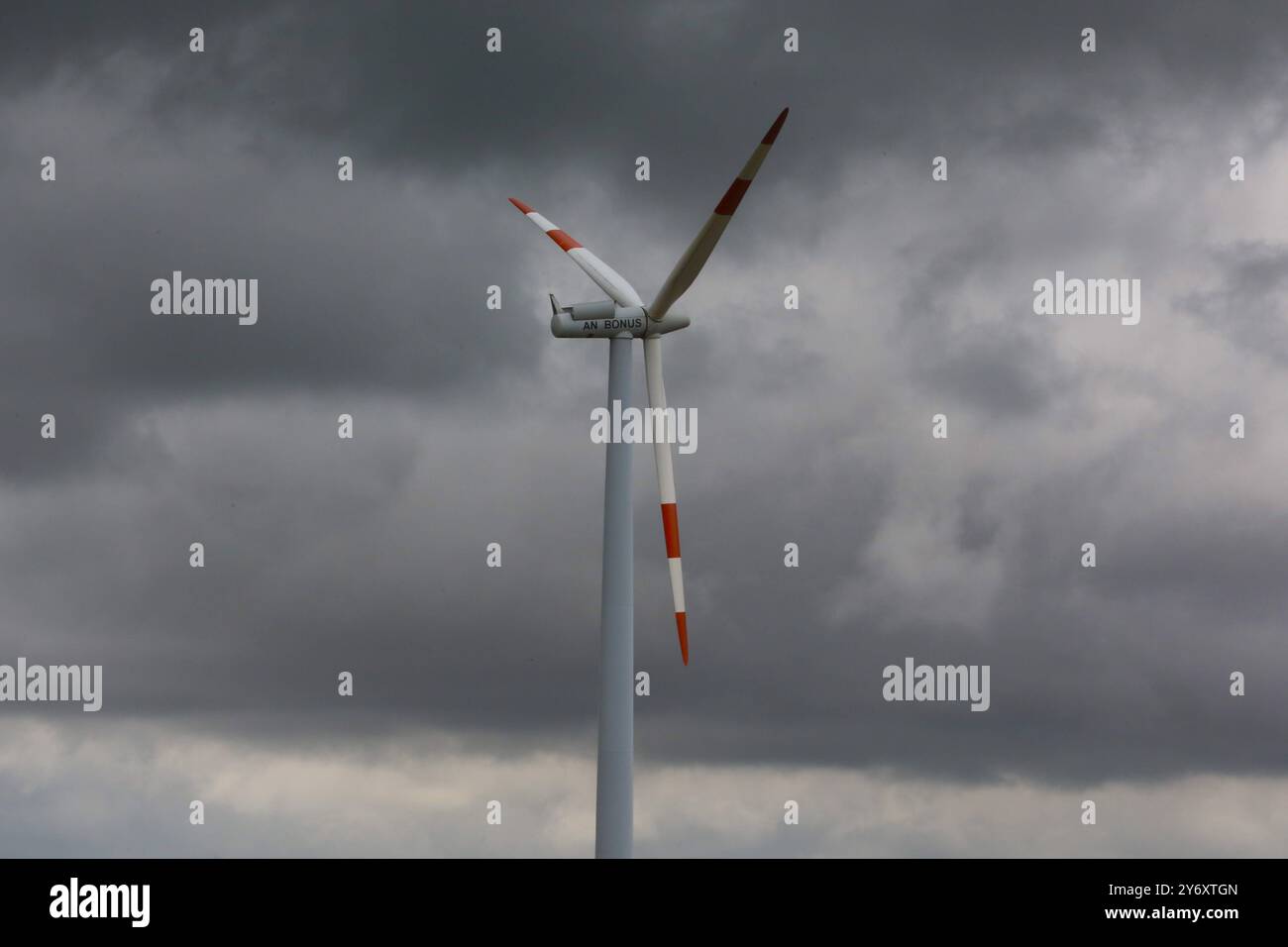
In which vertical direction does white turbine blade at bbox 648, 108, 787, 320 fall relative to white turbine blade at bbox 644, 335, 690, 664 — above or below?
above

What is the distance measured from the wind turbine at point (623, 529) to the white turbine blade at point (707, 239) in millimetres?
37

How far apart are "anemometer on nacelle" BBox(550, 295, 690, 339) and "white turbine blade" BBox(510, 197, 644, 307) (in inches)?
17.1

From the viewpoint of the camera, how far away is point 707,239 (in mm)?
70438

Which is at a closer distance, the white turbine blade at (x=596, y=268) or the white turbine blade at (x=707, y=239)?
the white turbine blade at (x=707, y=239)

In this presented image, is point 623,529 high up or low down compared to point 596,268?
down

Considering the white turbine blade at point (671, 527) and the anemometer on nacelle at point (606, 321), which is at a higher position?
the anemometer on nacelle at point (606, 321)

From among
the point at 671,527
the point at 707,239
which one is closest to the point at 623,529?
the point at 671,527

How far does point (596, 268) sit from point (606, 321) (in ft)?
11.0

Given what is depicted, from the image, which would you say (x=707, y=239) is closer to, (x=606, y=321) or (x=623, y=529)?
(x=606, y=321)

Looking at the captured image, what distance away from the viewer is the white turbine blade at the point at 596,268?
74875mm

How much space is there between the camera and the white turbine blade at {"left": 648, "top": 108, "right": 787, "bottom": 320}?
6594 cm
